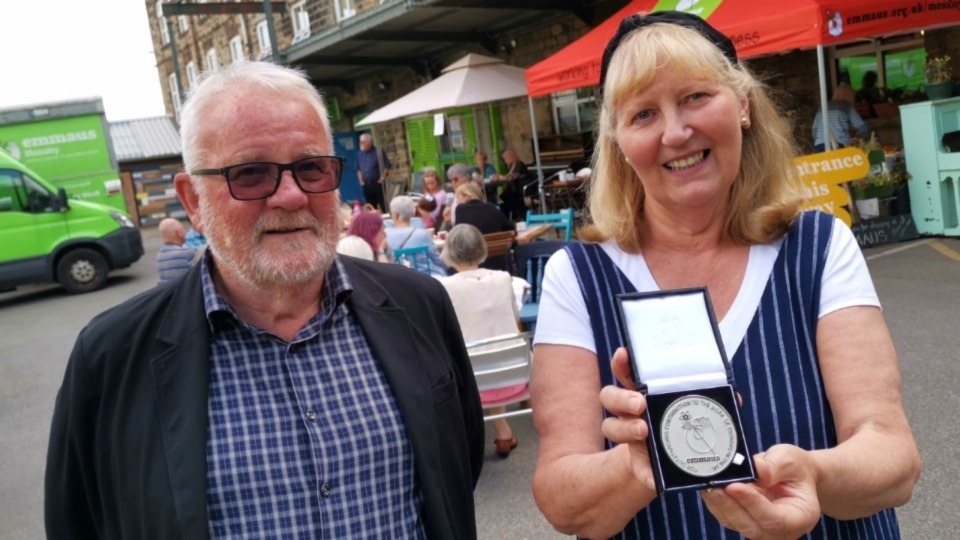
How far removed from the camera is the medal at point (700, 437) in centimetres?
116

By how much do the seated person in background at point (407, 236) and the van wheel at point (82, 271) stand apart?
9032 millimetres

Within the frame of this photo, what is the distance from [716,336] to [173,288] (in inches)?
45.3

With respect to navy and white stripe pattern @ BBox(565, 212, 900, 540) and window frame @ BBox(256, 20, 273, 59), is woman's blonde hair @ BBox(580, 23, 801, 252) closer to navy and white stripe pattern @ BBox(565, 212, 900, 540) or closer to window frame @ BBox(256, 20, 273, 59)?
navy and white stripe pattern @ BBox(565, 212, 900, 540)

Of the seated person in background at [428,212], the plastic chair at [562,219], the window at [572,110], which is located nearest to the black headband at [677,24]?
the plastic chair at [562,219]

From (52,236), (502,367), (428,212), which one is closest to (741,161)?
(502,367)

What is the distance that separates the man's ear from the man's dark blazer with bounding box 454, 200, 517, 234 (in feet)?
20.4

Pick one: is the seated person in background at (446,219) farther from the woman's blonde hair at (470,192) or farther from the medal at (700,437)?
the medal at (700,437)

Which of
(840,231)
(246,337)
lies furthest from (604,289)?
(246,337)

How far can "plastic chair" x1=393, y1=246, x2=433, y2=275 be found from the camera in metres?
7.43

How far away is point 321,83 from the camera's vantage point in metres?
23.7

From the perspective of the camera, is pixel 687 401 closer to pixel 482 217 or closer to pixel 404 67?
pixel 482 217

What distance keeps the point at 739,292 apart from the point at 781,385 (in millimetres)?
178

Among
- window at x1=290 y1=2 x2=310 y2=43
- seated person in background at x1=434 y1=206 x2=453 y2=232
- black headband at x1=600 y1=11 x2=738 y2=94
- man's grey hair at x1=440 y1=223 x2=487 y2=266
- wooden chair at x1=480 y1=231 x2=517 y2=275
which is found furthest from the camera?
window at x1=290 y1=2 x2=310 y2=43

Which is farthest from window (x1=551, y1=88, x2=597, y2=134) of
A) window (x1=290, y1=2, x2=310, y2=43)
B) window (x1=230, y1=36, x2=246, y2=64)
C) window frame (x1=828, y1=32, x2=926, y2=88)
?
window (x1=230, y1=36, x2=246, y2=64)
